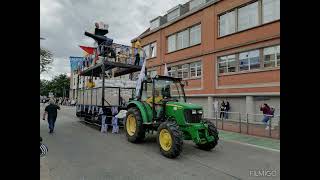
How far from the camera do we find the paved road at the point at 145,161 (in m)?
6.46

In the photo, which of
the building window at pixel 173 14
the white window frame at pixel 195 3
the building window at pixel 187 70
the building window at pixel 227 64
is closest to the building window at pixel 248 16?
the building window at pixel 227 64

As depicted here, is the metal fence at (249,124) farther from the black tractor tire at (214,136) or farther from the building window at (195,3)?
the building window at (195,3)

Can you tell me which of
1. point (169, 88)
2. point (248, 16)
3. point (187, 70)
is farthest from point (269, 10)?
point (169, 88)

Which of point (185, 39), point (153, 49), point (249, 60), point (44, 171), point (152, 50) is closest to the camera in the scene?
point (44, 171)

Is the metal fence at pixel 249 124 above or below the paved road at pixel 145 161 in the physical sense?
above

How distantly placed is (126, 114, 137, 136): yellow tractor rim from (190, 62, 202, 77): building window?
1424 cm

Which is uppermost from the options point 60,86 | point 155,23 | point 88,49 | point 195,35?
point 155,23

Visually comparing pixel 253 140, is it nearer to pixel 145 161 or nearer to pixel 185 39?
pixel 145 161

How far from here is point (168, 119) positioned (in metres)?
9.51

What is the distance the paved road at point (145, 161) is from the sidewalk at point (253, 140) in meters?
0.78

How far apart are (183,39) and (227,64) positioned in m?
7.11

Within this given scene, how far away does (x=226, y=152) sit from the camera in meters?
9.27
